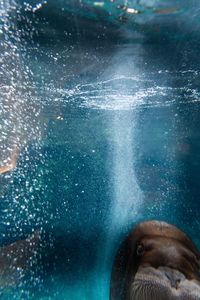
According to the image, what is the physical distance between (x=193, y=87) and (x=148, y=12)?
4.93 meters

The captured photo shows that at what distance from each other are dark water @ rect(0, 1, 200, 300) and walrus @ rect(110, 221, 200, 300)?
14.4ft

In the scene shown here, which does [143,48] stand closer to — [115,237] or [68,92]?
[68,92]

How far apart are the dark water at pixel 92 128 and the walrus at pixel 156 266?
4384 millimetres

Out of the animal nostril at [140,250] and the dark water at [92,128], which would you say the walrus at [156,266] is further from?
the dark water at [92,128]

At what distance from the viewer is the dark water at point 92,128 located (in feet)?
21.3

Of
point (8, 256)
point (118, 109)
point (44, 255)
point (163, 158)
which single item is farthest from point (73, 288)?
point (118, 109)

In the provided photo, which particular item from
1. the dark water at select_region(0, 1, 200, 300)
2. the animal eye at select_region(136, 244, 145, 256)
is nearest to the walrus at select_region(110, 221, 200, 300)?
the animal eye at select_region(136, 244, 145, 256)

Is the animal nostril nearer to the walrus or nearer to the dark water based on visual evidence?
the walrus

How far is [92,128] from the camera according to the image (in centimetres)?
1401

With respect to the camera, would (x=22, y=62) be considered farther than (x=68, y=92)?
No

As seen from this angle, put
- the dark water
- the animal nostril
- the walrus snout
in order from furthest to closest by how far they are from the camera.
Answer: the dark water
the animal nostril
the walrus snout

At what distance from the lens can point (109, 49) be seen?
7211mm

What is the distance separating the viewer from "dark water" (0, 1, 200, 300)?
21.3ft

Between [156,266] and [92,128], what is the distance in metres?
10.9
